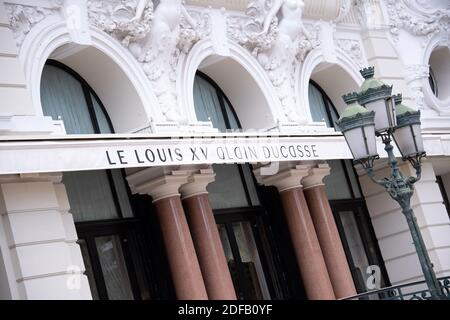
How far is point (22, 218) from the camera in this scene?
11578 mm

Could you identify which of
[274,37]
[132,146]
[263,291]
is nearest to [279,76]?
[274,37]

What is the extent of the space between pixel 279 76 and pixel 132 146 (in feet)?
16.7

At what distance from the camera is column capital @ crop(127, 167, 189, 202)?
14031 mm

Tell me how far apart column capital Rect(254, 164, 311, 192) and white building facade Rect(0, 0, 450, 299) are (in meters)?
0.04

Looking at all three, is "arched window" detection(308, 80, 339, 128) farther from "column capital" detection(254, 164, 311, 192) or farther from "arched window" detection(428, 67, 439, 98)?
"arched window" detection(428, 67, 439, 98)

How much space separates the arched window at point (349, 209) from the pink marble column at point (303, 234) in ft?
6.97

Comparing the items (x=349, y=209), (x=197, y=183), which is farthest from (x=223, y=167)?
(x=349, y=209)

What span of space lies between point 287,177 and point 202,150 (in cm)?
355

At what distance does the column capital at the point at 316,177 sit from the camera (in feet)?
55.1

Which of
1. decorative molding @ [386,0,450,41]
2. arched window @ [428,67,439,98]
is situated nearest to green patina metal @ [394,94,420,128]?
decorative molding @ [386,0,450,41]

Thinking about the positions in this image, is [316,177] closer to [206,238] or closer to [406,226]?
[406,226]

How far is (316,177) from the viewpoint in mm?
16891

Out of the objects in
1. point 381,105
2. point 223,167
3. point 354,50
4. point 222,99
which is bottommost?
point 381,105
